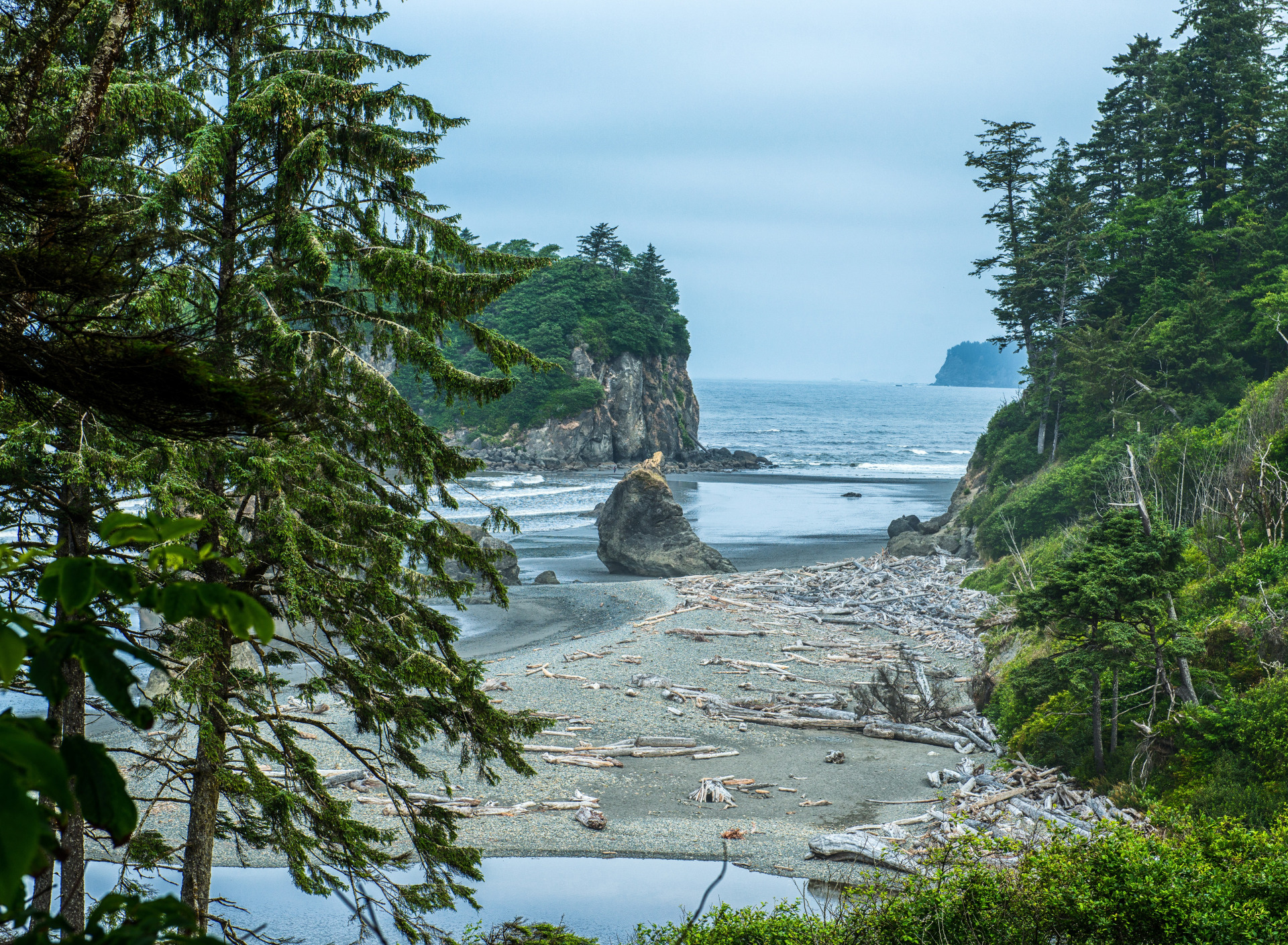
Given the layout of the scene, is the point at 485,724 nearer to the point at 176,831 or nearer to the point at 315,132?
the point at 315,132

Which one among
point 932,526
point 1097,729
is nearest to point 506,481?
point 932,526

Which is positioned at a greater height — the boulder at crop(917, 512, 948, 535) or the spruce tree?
the spruce tree

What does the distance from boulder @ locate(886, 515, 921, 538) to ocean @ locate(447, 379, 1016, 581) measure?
1.01 m

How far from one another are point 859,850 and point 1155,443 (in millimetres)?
18605

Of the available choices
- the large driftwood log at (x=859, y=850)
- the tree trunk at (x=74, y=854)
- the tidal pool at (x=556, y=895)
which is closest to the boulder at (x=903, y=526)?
the large driftwood log at (x=859, y=850)

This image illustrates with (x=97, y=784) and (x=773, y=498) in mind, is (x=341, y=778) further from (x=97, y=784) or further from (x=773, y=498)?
(x=773, y=498)

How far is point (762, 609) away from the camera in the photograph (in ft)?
82.2

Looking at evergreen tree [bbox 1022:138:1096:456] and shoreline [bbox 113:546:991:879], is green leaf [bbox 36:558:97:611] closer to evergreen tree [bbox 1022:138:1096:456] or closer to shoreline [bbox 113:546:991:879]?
shoreline [bbox 113:546:991:879]

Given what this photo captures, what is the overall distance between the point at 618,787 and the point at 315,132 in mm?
10108

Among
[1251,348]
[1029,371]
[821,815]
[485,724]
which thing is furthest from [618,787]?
[1029,371]

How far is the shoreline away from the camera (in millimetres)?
11352

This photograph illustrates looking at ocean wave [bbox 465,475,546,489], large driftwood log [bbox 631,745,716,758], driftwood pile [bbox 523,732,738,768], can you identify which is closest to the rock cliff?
ocean wave [bbox 465,475,546,489]

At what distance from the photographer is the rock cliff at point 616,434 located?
75812mm

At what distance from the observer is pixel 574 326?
81.7m
